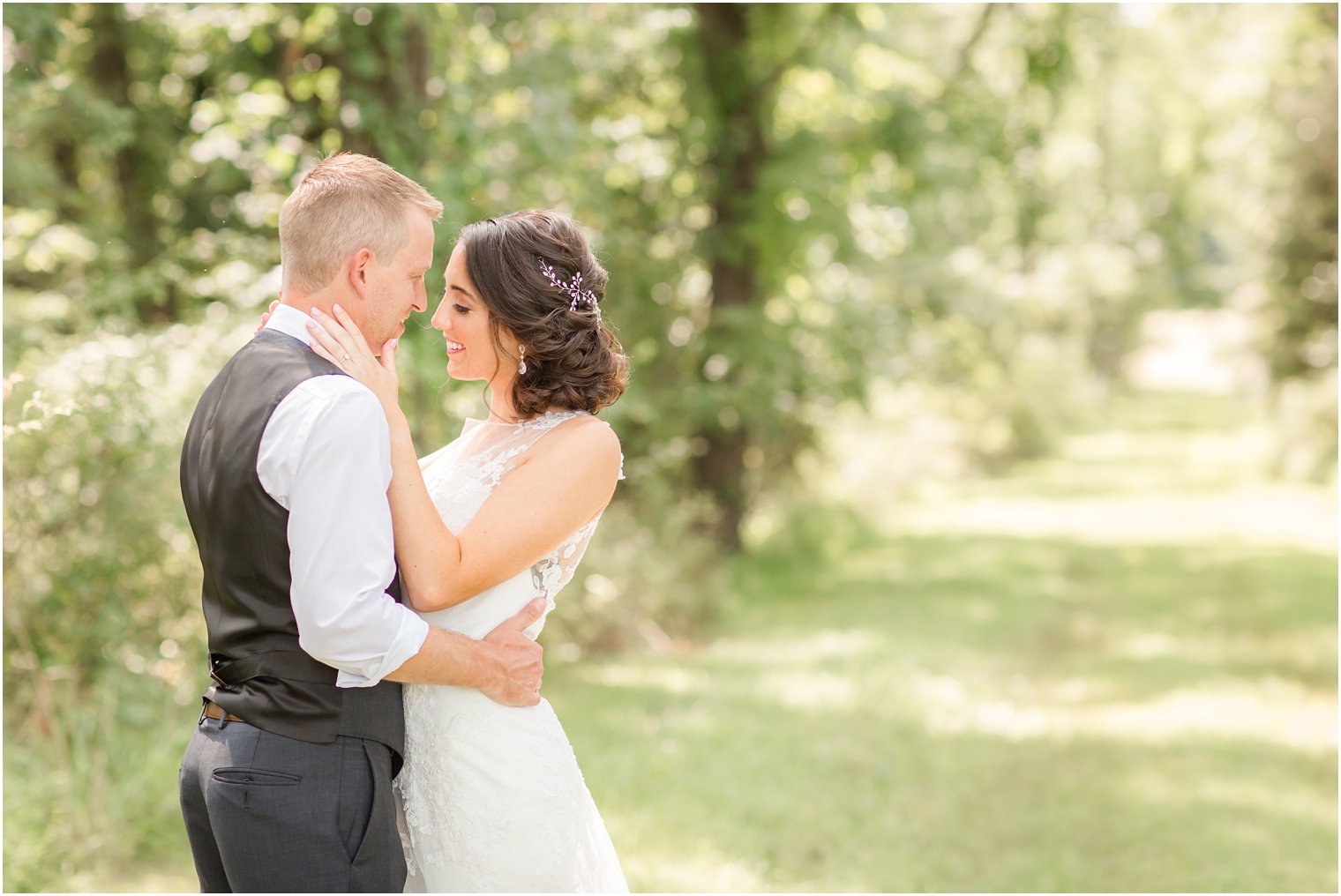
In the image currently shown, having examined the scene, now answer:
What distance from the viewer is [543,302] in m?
2.86

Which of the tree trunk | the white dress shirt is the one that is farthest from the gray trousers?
the tree trunk

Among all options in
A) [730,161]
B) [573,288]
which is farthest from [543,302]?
[730,161]

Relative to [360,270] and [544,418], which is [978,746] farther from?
[360,270]

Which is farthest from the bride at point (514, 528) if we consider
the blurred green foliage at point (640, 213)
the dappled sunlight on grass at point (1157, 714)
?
the dappled sunlight on grass at point (1157, 714)

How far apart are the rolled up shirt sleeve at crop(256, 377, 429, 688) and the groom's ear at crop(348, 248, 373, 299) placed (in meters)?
0.26

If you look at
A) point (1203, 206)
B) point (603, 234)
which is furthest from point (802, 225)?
point (1203, 206)

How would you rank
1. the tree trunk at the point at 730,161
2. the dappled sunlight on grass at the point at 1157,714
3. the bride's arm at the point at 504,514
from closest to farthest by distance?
the bride's arm at the point at 504,514 → the dappled sunlight on grass at the point at 1157,714 → the tree trunk at the point at 730,161

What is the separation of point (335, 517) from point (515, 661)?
66cm

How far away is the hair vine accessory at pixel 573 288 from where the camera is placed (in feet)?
9.36

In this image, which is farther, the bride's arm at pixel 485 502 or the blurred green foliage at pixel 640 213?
the blurred green foliage at pixel 640 213

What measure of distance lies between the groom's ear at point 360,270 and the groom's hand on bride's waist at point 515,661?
2.73ft

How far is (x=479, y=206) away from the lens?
306 inches

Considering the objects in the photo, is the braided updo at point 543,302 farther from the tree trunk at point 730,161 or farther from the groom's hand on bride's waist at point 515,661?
the tree trunk at point 730,161

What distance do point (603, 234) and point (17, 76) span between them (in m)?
5.59
